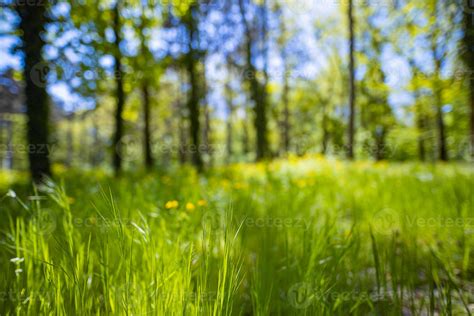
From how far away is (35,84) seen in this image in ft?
16.5

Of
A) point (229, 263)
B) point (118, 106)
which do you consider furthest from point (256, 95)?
point (229, 263)

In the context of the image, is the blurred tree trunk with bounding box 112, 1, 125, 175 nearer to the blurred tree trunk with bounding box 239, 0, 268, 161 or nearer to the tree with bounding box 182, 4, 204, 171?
the tree with bounding box 182, 4, 204, 171

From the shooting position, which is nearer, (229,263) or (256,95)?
(229,263)

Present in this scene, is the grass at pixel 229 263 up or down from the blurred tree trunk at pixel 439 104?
down

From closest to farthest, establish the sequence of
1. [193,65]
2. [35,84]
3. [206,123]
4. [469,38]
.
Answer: [469,38] → [35,84] → [193,65] → [206,123]

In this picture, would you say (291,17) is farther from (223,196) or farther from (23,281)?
(23,281)

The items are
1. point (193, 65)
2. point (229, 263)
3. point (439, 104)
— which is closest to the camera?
point (229, 263)

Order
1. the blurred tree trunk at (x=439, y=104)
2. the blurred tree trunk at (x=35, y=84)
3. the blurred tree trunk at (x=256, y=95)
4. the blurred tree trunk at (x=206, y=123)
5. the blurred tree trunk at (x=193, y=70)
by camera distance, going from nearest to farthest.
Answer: the blurred tree trunk at (x=35, y=84), the blurred tree trunk at (x=439, y=104), the blurred tree trunk at (x=193, y=70), the blurred tree trunk at (x=256, y=95), the blurred tree trunk at (x=206, y=123)

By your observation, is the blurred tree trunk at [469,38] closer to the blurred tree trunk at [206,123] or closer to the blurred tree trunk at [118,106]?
the blurred tree trunk at [206,123]

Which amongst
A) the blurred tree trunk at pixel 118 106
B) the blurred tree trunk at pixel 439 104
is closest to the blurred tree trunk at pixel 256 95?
the blurred tree trunk at pixel 118 106

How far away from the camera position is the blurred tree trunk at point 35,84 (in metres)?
4.83

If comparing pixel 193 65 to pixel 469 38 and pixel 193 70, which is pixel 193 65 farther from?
pixel 469 38

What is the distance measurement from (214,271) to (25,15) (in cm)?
579

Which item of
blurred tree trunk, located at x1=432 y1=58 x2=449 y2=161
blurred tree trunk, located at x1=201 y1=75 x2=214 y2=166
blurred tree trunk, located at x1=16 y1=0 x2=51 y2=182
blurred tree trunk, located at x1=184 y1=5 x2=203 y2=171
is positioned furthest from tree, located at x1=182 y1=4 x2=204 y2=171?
blurred tree trunk, located at x1=432 y1=58 x2=449 y2=161
